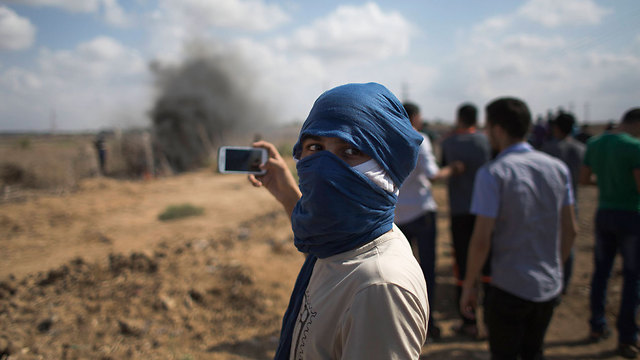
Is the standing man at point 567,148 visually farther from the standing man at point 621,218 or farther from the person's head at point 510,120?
the person's head at point 510,120

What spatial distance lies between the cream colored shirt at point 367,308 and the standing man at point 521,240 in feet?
4.83

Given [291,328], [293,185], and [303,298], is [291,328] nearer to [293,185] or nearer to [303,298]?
[303,298]

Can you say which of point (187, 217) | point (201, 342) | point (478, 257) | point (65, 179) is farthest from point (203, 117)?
point (478, 257)

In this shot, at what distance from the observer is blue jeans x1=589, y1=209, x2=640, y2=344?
10.3 feet

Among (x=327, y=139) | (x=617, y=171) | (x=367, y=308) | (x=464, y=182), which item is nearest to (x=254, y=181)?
(x=327, y=139)

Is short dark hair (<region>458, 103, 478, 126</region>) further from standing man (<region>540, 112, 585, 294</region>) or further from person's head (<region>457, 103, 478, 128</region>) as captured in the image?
standing man (<region>540, 112, 585, 294</region>)

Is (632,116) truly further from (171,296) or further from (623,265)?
(171,296)

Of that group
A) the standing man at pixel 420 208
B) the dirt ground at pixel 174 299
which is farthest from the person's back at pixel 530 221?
the dirt ground at pixel 174 299

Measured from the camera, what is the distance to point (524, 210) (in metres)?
2.18

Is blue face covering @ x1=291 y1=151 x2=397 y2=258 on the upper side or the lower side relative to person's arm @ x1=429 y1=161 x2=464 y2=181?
upper

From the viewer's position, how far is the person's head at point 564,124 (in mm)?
4355

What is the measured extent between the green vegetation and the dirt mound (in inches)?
184

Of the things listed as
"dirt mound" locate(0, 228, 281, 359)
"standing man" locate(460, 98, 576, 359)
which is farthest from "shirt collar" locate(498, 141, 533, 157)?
"dirt mound" locate(0, 228, 281, 359)

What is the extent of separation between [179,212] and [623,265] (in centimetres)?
915
